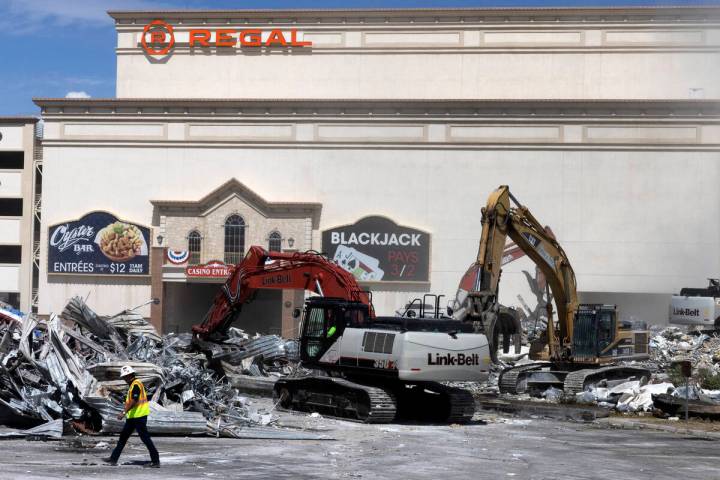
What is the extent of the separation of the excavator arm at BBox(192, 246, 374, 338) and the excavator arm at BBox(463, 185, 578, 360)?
9.85 ft

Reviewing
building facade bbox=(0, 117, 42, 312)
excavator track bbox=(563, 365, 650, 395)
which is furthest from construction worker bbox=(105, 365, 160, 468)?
building facade bbox=(0, 117, 42, 312)

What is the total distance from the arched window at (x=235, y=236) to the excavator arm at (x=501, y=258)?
28.0m

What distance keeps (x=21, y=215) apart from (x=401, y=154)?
21.9 metres

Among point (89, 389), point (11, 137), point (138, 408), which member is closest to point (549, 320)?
point (89, 389)

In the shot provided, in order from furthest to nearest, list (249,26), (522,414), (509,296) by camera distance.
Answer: (249,26)
(509,296)
(522,414)

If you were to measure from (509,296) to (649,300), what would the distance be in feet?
22.4

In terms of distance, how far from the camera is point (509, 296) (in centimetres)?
5528

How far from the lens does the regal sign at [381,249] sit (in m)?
55.7

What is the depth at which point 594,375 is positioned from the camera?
29969mm

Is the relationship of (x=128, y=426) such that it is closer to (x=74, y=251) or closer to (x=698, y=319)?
(x=698, y=319)

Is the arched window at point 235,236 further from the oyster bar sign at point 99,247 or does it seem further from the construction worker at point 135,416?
the construction worker at point 135,416

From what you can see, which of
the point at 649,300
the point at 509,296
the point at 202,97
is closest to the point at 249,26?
the point at 202,97

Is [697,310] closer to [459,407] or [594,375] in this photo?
[594,375]

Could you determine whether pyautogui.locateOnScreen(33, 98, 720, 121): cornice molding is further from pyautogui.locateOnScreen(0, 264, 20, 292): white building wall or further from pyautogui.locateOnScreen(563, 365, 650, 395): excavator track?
pyautogui.locateOnScreen(563, 365, 650, 395): excavator track
